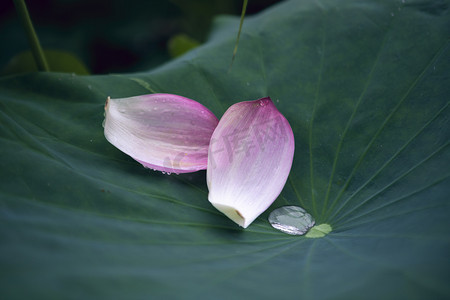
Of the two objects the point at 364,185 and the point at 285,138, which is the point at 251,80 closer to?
the point at 285,138

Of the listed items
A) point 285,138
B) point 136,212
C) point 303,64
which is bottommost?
point 136,212

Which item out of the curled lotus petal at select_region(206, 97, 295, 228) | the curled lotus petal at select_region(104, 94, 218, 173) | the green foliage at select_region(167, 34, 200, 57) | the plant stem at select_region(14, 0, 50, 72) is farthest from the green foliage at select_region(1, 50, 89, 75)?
the curled lotus petal at select_region(206, 97, 295, 228)

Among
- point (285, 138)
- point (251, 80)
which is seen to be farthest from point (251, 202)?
point (251, 80)

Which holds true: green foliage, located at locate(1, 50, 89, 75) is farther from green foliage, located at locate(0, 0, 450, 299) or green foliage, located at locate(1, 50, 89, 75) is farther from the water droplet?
the water droplet

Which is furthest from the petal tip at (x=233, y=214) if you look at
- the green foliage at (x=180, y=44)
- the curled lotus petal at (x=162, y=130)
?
the green foliage at (x=180, y=44)

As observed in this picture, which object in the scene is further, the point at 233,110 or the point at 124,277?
the point at 233,110

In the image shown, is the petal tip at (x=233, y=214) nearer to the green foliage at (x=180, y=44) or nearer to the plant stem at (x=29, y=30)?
the plant stem at (x=29, y=30)
